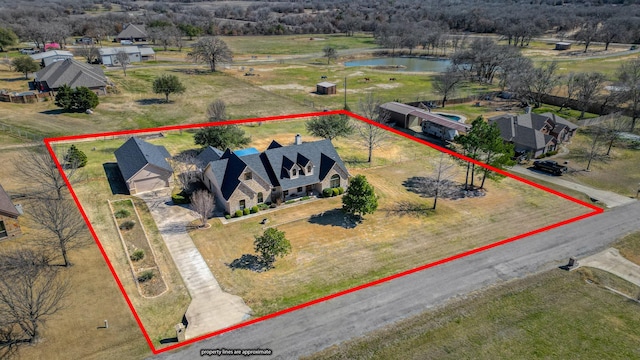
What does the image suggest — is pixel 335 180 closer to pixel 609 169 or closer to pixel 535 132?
pixel 535 132

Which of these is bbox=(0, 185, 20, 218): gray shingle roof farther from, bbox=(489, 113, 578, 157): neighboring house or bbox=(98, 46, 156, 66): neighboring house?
bbox=(98, 46, 156, 66): neighboring house

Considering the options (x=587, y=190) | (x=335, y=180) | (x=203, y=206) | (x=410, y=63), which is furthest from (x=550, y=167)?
(x=410, y=63)

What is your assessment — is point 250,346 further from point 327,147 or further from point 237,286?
point 327,147

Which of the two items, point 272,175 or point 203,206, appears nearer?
point 203,206

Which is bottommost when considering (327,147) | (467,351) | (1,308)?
(467,351)

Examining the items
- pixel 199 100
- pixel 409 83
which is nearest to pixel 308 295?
pixel 199 100
